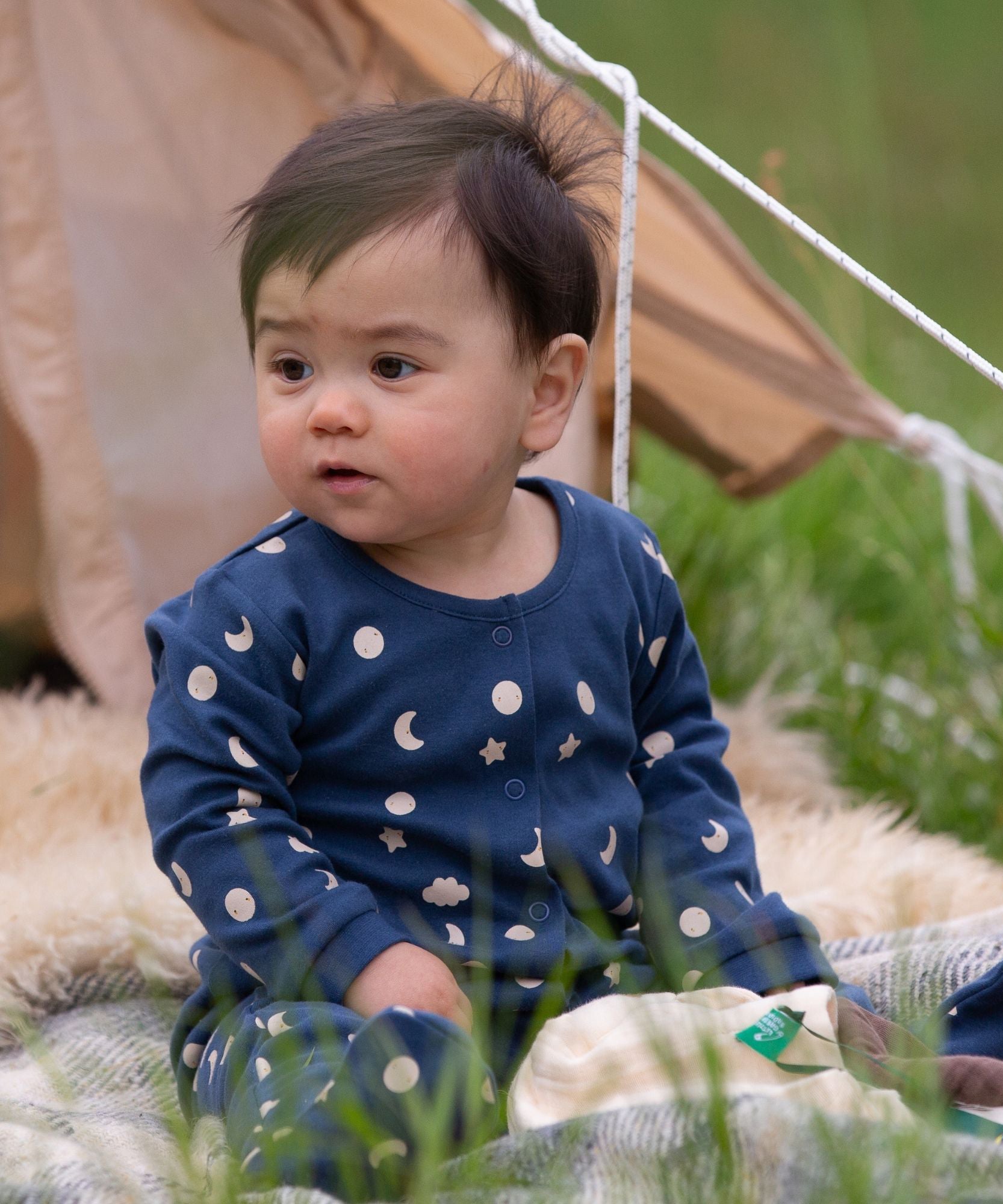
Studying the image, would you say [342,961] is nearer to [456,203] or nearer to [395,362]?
[395,362]

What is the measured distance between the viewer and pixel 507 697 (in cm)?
123

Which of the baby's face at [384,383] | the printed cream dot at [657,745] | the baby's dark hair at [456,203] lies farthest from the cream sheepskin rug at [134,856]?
the baby's dark hair at [456,203]

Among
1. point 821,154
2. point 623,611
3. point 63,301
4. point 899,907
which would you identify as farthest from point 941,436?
point 821,154

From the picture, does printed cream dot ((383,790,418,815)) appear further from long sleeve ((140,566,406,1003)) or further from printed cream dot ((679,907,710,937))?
printed cream dot ((679,907,710,937))

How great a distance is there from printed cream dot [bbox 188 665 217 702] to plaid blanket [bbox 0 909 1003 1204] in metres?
0.27

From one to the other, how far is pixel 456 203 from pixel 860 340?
2061mm

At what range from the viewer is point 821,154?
5.81 m

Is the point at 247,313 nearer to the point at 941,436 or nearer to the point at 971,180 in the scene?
the point at 941,436

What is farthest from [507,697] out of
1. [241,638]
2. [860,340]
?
[860,340]

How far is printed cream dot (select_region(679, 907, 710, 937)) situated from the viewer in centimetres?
130

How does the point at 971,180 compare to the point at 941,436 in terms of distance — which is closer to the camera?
the point at 941,436

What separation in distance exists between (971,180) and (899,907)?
513 cm

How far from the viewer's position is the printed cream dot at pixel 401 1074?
97 cm

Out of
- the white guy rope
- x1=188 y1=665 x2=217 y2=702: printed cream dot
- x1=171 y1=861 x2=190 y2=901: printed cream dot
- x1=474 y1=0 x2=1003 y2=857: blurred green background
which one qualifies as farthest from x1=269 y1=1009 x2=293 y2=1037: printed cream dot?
x1=474 y1=0 x2=1003 y2=857: blurred green background
